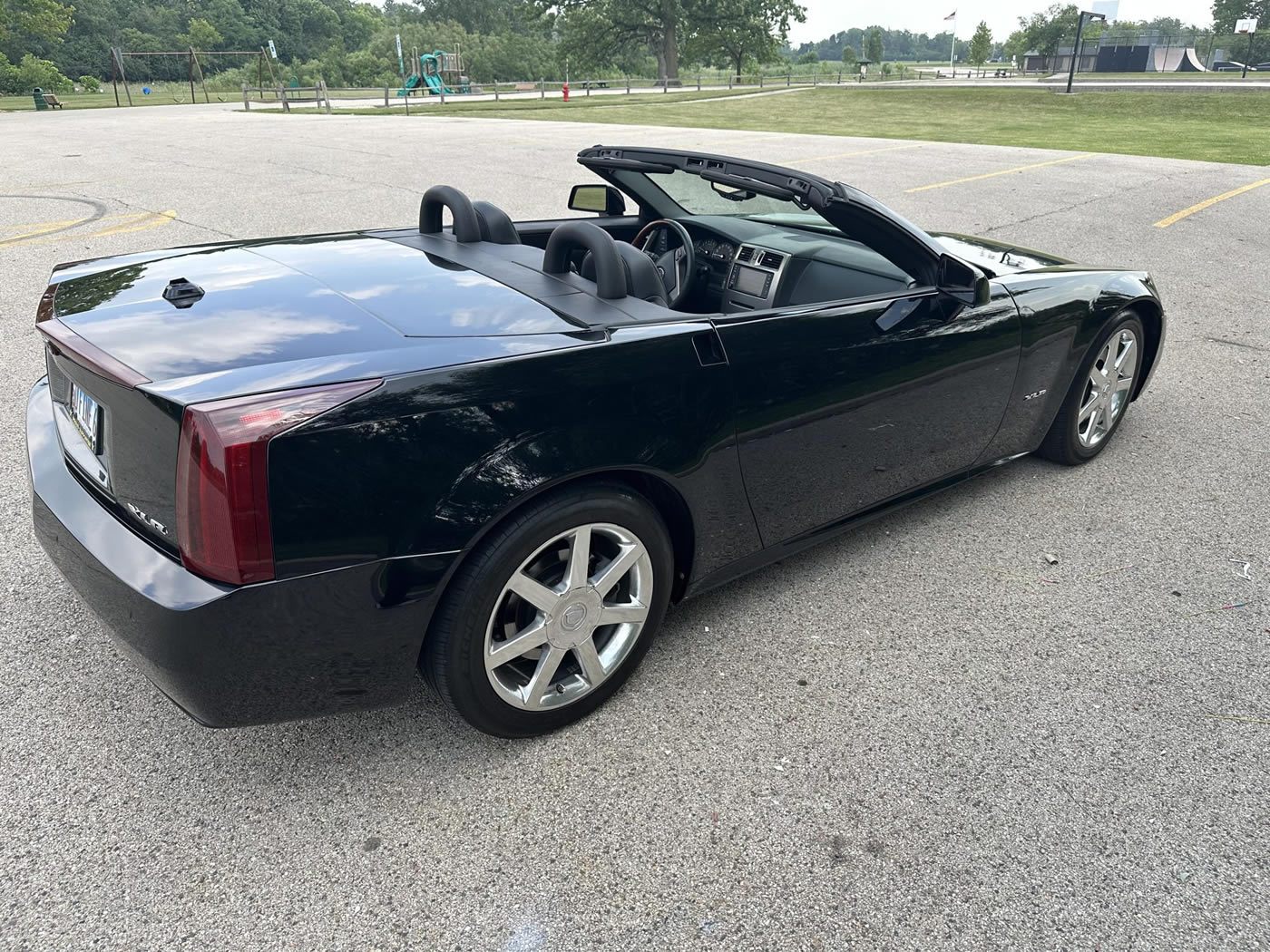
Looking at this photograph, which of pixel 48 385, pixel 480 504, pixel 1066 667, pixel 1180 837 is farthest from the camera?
pixel 1066 667

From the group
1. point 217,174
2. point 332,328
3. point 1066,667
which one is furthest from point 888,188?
point 332,328

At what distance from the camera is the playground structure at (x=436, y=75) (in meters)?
46.4

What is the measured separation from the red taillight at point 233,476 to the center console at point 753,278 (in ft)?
5.95

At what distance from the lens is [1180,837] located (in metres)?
2.13

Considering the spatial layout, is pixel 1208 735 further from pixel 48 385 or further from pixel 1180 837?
pixel 48 385

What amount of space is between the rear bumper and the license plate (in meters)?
0.17

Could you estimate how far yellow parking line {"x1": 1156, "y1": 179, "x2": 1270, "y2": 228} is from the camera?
1016 cm

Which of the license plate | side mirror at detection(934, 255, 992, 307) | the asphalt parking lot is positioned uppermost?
side mirror at detection(934, 255, 992, 307)

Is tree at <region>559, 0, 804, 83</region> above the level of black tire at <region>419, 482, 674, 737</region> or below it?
above

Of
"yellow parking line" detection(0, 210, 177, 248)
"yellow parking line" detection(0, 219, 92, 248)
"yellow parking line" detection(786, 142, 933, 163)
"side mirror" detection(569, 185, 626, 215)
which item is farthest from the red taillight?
"yellow parking line" detection(786, 142, 933, 163)

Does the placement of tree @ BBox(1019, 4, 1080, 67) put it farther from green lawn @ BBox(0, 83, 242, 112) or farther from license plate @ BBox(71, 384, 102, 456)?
license plate @ BBox(71, 384, 102, 456)

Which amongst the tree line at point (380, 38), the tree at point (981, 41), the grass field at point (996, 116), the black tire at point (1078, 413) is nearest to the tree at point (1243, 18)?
the tree at point (981, 41)

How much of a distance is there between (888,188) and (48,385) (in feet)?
38.0

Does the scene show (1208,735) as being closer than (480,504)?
No
